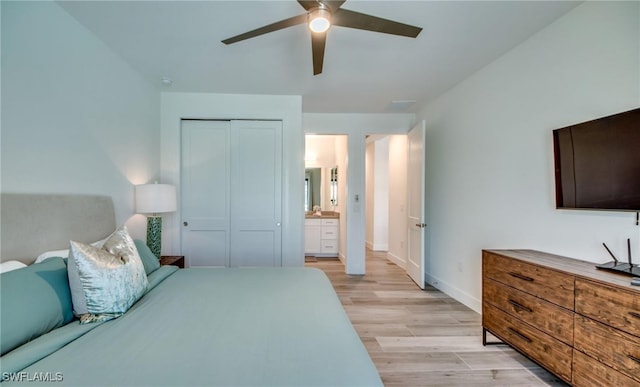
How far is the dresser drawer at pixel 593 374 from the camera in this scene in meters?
1.35

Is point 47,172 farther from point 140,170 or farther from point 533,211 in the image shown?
point 533,211

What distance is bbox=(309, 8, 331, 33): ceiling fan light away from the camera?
5.12ft

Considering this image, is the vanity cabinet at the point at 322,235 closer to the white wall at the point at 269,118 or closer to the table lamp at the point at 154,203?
→ the white wall at the point at 269,118

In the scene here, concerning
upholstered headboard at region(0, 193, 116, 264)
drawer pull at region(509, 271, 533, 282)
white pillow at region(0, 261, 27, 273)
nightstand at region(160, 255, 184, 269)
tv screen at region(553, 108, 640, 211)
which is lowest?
nightstand at region(160, 255, 184, 269)

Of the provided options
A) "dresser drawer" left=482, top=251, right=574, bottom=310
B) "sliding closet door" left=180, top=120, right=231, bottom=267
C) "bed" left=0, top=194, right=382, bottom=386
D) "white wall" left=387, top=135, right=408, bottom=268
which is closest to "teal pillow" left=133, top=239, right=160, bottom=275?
"bed" left=0, top=194, right=382, bottom=386

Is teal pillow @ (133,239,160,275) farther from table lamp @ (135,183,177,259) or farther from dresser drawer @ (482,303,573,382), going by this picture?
dresser drawer @ (482,303,573,382)

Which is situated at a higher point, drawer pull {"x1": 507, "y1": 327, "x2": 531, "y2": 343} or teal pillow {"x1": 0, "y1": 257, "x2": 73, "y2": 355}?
teal pillow {"x1": 0, "y1": 257, "x2": 73, "y2": 355}

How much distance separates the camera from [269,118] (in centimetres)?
365

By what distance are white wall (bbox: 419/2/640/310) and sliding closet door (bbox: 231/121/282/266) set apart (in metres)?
2.16

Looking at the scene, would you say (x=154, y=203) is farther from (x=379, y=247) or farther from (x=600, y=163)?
(x=379, y=247)

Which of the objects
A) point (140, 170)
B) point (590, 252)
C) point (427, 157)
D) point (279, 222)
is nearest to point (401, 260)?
point (427, 157)

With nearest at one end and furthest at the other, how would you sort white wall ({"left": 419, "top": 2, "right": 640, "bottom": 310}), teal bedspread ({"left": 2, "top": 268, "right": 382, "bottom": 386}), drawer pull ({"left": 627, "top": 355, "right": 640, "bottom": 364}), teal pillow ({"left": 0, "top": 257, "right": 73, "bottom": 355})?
teal bedspread ({"left": 2, "top": 268, "right": 382, "bottom": 386}) < teal pillow ({"left": 0, "top": 257, "right": 73, "bottom": 355}) < drawer pull ({"left": 627, "top": 355, "right": 640, "bottom": 364}) < white wall ({"left": 419, "top": 2, "right": 640, "bottom": 310})

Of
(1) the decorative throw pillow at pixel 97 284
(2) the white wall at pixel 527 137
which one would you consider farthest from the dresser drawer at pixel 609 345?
(1) the decorative throw pillow at pixel 97 284

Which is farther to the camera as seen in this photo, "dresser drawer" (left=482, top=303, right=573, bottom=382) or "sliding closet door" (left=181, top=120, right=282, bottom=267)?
"sliding closet door" (left=181, top=120, right=282, bottom=267)
